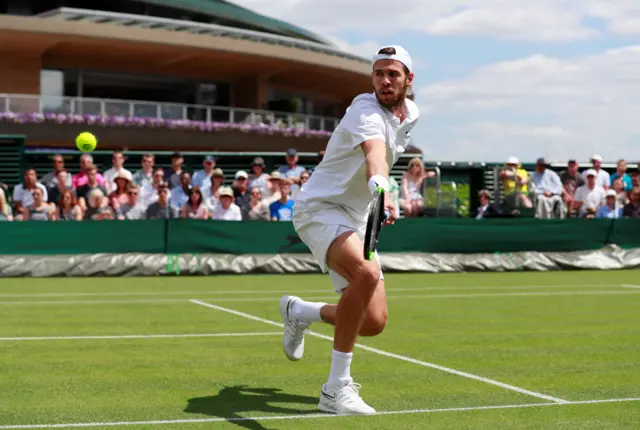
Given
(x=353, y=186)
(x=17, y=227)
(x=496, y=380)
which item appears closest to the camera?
(x=353, y=186)

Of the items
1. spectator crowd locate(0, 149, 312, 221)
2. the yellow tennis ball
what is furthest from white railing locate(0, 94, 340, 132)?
spectator crowd locate(0, 149, 312, 221)

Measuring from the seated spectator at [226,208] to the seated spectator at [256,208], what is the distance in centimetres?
37

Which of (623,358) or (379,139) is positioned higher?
(379,139)

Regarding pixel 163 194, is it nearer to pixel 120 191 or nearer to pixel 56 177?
pixel 120 191

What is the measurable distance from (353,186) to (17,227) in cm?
1236

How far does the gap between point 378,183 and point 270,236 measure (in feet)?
43.2

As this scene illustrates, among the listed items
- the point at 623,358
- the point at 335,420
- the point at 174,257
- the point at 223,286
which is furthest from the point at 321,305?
the point at 174,257

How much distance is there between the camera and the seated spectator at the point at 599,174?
21438 mm

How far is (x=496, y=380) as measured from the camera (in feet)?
23.5

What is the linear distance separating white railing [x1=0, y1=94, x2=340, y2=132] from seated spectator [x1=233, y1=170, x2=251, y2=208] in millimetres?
21394

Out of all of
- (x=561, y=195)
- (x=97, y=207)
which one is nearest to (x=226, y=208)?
(x=97, y=207)

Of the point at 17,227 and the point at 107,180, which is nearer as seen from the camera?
the point at 17,227

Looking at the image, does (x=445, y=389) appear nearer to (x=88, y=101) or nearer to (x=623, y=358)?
(x=623, y=358)

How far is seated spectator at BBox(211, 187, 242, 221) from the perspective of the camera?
18984mm
